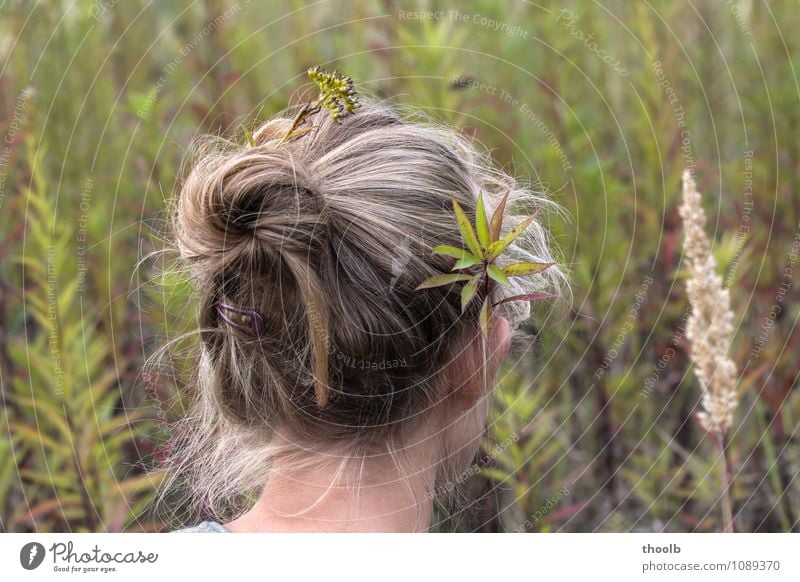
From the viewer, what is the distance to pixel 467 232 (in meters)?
0.86

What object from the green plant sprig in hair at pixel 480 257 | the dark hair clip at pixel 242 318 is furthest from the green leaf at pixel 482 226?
the dark hair clip at pixel 242 318

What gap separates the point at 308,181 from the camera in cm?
87

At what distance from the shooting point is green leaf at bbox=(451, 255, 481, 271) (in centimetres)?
85

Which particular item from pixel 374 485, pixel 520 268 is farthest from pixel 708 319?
pixel 374 485

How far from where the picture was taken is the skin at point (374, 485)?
37.7 inches

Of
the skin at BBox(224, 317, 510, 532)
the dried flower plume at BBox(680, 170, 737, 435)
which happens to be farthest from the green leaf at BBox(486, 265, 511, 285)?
the dried flower plume at BBox(680, 170, 737, 435)

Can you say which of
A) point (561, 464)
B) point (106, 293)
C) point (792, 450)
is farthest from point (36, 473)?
point (792, 450)

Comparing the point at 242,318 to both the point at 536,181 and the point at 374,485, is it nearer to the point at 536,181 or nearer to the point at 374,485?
the point at 374,485

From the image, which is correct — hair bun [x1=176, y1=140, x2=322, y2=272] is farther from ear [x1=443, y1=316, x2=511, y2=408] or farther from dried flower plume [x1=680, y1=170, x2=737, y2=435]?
dried flower plume [x1=680, y1=170, x2=737, y2=435]

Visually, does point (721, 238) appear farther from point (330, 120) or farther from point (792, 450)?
point (330, 120)

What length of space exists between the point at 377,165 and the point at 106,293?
81cm

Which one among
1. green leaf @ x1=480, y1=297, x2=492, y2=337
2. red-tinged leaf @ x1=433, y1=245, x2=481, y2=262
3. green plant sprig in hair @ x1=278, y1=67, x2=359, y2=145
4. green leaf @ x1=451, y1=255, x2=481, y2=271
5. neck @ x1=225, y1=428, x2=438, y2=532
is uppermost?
green plant sprig in hair @ x1=278, y1=67, x2=359, y2=145

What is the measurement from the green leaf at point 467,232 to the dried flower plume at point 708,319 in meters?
0.26

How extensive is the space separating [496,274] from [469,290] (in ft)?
0.11
